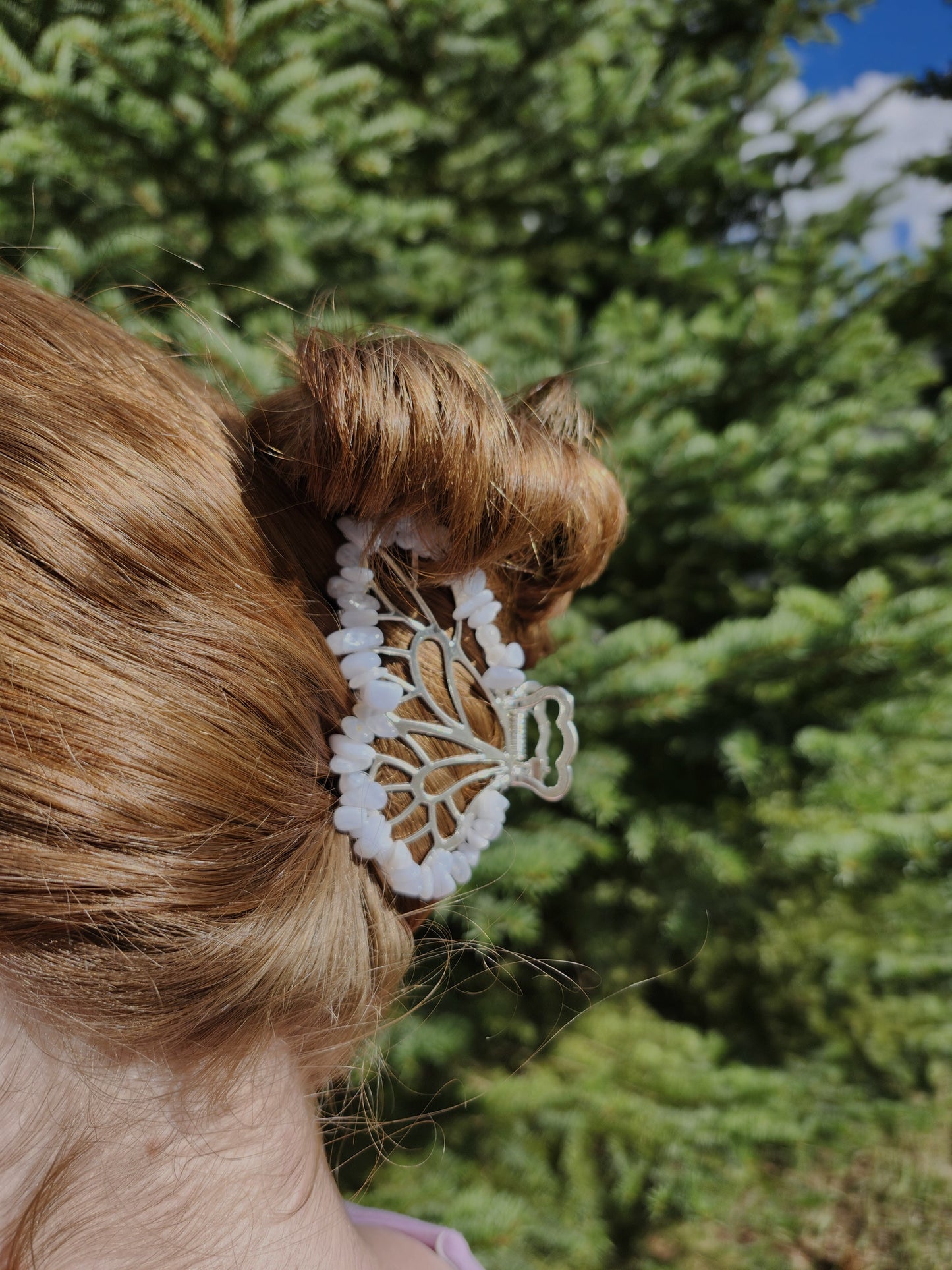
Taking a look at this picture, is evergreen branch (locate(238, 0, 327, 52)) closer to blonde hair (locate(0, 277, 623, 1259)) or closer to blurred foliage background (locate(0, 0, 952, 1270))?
blurred foliage background (locate(0, 0, 952, 1270))

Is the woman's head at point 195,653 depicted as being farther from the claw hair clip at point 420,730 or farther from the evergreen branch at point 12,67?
the evergreen branch at point 12,67

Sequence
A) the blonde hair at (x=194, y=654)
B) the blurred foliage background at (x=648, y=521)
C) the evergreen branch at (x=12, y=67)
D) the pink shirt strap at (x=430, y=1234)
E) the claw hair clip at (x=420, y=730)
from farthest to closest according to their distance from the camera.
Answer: the blurred foliage background at (x=648, y=521) → the evergreen branch at (x=12, y=67) → the pink shirt strap at (x=430, y=1234) → the claw hair clip at (x=420, y=730) → the blonde hair at (x=194, y=654)

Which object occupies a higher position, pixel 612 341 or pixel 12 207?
pixel 12 207

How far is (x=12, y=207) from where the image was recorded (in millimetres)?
1521

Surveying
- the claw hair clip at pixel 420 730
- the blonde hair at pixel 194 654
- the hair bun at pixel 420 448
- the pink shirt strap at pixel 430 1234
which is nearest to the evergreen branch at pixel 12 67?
the blonde hair at pixel 194 654

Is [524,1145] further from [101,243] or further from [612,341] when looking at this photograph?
[101,243]

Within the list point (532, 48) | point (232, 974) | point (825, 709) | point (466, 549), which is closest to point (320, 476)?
point (466, 549)

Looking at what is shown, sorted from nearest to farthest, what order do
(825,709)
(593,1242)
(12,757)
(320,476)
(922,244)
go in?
(12,757) < (320,476) < (593,1242) < (825,709) < (922,244)

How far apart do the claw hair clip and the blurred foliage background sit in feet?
1.63

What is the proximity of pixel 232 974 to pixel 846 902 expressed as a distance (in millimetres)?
1831

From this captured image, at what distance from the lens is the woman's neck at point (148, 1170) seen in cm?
70

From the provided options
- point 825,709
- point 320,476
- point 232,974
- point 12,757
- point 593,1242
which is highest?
point 320,476

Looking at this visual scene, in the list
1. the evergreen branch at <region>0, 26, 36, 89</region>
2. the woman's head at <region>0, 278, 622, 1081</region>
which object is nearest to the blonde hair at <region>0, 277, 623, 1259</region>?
the woman's head at <region>0, 278, 622, 1081</region>

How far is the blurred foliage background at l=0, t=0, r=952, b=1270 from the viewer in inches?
58.6
